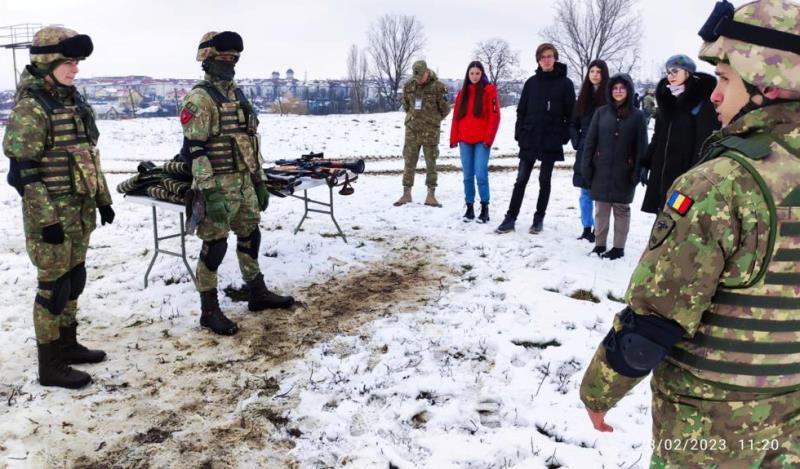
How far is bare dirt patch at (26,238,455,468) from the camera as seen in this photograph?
310 centimetres

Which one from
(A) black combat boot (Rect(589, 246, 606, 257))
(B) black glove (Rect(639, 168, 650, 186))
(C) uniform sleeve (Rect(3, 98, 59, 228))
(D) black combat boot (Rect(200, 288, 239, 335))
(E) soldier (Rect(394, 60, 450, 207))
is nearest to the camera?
(C) uniform sleeve (Rect(3, 98, 59, 228))

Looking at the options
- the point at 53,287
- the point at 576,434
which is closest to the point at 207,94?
the point at 53,287

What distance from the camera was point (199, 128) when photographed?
4.34m

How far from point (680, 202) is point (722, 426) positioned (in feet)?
2.19

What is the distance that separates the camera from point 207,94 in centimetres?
443

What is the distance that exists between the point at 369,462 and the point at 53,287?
2.53 metres

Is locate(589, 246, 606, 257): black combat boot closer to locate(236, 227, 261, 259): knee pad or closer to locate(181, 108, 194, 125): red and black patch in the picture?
locate(236, 227, 261, 259): knee pad

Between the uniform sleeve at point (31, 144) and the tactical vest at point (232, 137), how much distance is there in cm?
119

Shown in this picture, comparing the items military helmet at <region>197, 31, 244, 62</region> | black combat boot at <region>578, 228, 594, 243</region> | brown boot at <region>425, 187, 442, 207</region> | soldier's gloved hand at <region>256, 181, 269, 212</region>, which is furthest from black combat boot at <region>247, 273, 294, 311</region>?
brown boot at <region>425, 187, 442, 207</region>

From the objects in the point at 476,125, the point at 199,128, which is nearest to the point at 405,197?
the point at 476,125

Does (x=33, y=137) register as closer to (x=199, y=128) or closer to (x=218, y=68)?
(x=199, y=128)

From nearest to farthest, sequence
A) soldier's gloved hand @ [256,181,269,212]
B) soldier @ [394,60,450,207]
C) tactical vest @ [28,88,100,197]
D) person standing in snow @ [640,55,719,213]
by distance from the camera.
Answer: tactical vest @ [28,88,100,197]
person standing in snow @ [640,55,719,213]
soldier's gloved hand @ [256,181,269,212]
soldier @ [394,60,450,207]

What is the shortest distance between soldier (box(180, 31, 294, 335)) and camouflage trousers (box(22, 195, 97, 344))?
869 millimetres

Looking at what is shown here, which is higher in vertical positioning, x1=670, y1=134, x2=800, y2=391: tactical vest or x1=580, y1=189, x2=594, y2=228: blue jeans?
x1=670, y1=134, x2=800, y2=391: tactical vest
